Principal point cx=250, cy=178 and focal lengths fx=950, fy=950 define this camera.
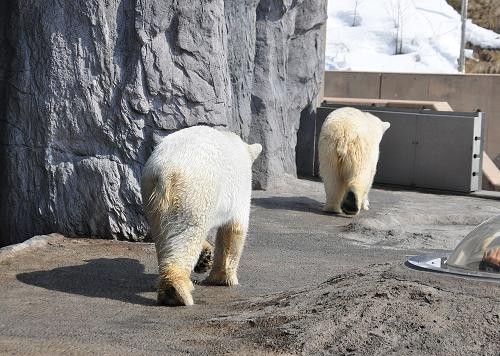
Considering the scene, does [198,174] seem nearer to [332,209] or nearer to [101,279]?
[101,279]

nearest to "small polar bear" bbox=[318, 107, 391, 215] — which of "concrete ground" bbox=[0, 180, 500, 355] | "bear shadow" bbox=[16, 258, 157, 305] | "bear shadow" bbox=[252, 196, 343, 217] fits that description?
"bear shadow" bbox=[252, 196, 343, 217]

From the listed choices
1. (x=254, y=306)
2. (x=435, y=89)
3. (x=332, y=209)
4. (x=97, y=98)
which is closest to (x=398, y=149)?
(x=332, y=209)

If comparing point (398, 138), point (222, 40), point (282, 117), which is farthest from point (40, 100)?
point (398, 138)

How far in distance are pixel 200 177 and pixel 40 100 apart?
10.00 feet

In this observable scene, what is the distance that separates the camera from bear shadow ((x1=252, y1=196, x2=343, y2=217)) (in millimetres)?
11723

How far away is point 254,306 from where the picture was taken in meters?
5.98

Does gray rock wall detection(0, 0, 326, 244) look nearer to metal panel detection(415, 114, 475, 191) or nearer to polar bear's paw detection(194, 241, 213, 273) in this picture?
polar bear's paw detection(194, 241, 213, 273)

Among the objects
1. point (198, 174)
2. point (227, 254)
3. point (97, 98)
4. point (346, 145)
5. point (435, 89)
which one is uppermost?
point (97, 98)

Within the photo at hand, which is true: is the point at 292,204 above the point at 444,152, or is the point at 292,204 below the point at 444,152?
below

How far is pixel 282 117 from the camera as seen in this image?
14203 millimetres

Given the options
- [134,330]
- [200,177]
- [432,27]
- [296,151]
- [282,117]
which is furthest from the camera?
[432,27]

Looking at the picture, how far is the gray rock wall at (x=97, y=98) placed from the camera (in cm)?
865

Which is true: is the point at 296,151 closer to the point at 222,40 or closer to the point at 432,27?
the point at 222,40

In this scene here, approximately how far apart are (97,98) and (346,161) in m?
3.51
